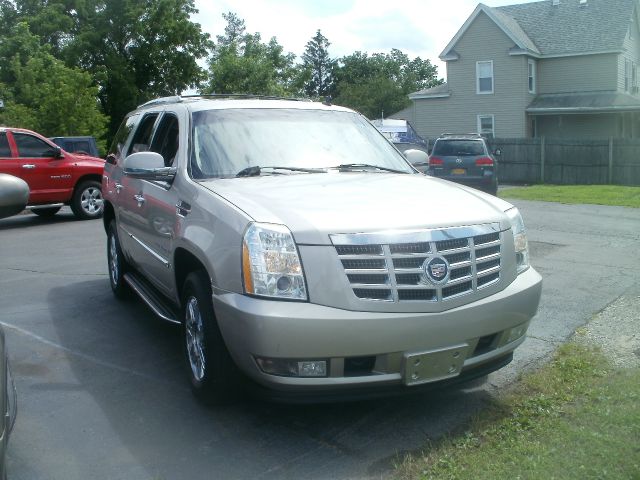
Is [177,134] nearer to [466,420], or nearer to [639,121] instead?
[466,420]

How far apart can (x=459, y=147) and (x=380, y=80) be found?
178 ft

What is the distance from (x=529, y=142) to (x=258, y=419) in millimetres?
25182

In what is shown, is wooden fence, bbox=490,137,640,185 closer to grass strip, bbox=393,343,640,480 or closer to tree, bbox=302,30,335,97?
grass strip, bbox=393,343,640,480

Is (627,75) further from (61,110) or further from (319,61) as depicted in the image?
(319,61)

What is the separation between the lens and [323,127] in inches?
234

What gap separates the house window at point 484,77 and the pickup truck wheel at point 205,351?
32659 mm

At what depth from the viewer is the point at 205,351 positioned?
450cm

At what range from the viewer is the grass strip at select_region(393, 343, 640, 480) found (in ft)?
12.5

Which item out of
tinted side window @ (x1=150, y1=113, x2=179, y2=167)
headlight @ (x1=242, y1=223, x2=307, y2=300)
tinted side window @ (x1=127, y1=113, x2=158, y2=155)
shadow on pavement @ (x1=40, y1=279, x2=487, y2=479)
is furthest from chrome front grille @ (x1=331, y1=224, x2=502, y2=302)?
tinted side window @ (x1=127, y1=113, x2=158, y2=155)

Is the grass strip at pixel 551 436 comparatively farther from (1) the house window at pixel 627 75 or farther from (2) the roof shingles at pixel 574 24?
(1) the house window at pixel 627 75

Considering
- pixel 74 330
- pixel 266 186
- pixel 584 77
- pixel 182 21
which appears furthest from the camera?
pixel 182 21

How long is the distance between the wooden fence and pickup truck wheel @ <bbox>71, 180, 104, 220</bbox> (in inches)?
686

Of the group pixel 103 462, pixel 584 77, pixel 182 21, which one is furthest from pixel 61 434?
pixel 182 21

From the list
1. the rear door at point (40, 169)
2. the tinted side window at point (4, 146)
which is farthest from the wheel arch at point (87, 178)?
the tinted side window at point (4, 146)
